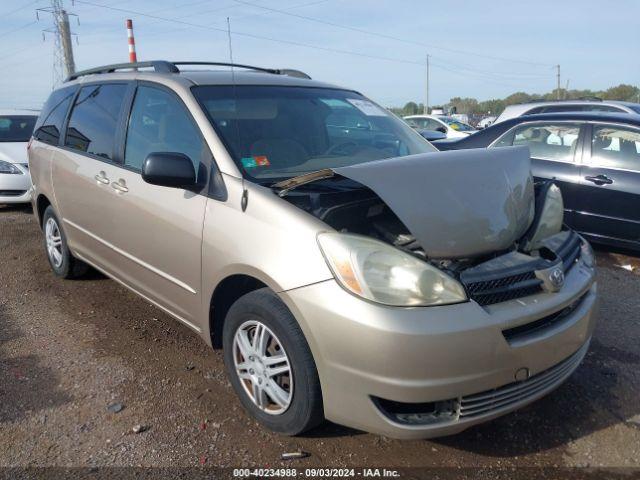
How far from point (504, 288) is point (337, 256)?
2.40 feet

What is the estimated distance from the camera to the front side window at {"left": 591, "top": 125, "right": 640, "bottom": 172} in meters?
5.43

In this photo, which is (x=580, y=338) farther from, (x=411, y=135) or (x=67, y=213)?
(x=67, y=213)

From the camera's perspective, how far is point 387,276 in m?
2.23

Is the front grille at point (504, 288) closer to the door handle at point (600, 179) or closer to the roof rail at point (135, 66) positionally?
the roof rail at point (135, 66)

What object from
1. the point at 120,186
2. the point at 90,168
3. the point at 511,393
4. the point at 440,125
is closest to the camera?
the point at 511,393

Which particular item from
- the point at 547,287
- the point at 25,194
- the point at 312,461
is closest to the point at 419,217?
the point at 547,287

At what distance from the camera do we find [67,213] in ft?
14.5

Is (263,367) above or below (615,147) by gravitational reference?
below

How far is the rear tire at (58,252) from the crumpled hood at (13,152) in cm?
371

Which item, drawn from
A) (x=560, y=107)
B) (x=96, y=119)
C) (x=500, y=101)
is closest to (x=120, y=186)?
(x=96, y=119)

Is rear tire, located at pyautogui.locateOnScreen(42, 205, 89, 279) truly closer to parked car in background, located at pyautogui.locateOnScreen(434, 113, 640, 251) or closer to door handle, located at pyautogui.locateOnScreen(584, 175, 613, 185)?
parked car in background, located at pyautogui.locateOnScreen(434, 113, 640, 251)

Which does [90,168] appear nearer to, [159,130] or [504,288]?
[159,130]

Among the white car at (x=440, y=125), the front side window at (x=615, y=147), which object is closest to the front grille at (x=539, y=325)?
the front side window at (x=615, y=147)

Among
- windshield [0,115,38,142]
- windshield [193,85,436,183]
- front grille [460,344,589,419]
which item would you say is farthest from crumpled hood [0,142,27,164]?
front grille [460,344,589,419]
